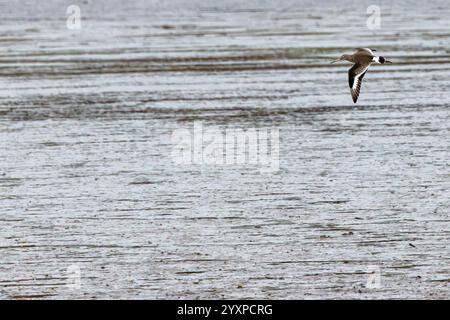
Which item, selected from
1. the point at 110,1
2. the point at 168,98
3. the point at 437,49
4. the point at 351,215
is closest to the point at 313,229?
the point at 351,215

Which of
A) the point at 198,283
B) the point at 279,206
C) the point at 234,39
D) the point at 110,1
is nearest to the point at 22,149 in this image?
the point at 279,206

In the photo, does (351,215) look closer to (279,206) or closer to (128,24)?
(279,206)

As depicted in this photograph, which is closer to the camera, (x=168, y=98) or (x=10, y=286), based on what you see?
(x=10, y=286)

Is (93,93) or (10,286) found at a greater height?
(93,93)

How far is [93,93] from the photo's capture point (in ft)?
92.5

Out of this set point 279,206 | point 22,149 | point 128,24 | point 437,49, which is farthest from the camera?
point 128,24

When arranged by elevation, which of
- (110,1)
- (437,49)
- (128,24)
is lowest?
(437,49)

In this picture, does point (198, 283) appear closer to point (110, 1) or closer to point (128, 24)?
point (128, 24)

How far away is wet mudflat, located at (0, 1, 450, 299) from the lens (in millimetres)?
12805

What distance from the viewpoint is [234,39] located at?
139 ft

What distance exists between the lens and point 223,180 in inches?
701

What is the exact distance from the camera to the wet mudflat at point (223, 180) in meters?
12.8
